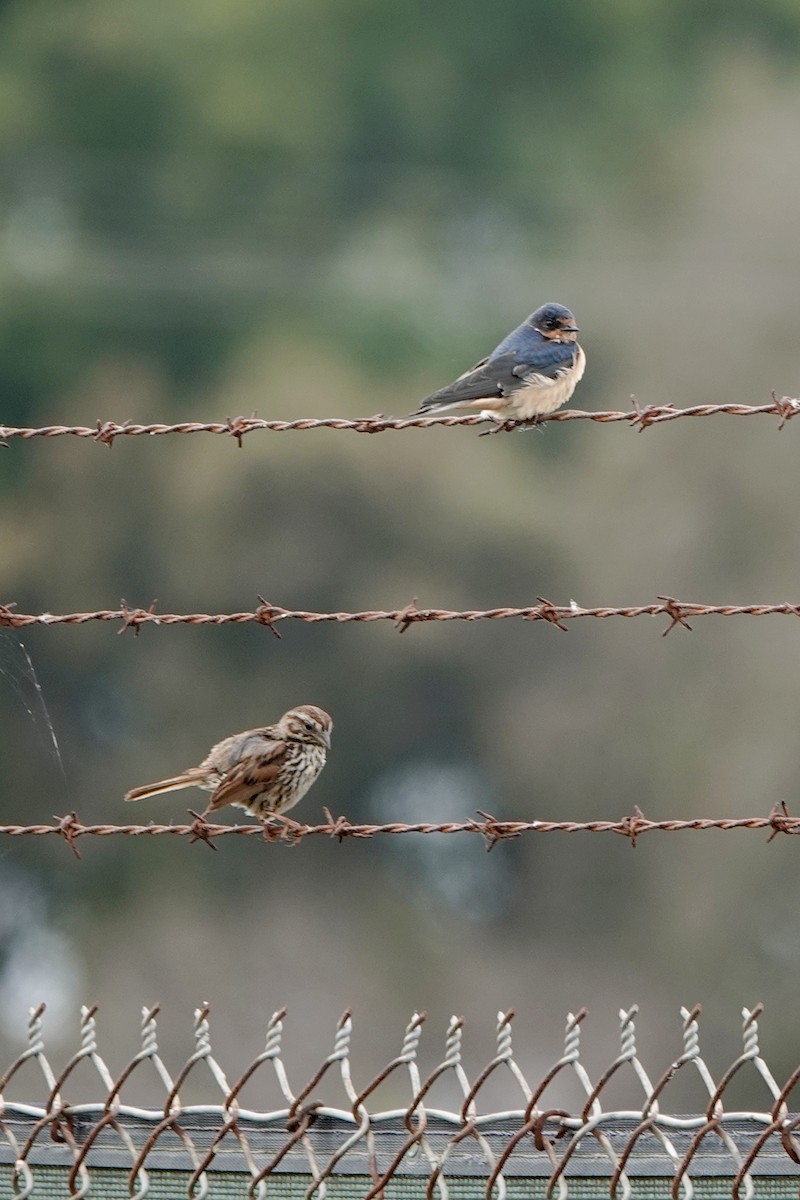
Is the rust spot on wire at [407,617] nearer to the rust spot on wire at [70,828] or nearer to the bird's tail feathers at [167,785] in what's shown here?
the rust spot on wire at [70,828]

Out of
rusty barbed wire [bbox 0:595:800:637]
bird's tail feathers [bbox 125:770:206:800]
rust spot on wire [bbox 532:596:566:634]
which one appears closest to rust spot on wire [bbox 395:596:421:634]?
rusty barbed wire [bbox 0:595:800:637]

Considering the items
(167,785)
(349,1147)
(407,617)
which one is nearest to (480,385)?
(167,785)

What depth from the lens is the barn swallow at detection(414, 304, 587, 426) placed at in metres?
4.64

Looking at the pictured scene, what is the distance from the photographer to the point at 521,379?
4.68 meters

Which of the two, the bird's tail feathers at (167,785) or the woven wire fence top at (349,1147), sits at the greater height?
the bird's tail feathers at (167,785)

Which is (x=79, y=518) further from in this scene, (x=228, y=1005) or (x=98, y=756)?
(x=228, y=1005)

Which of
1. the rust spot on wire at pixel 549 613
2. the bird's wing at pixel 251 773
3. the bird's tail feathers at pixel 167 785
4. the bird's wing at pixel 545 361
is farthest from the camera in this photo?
the bird's wing at pixel 545 361

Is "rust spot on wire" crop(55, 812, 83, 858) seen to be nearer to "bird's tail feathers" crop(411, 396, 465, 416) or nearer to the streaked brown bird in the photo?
the streaked brown bird

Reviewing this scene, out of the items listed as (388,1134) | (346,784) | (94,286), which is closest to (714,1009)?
(346,784)

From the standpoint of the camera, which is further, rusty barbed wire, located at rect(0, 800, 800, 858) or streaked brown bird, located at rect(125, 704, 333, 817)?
streaked brown bird, located at rect(125, 704, 333, 817)

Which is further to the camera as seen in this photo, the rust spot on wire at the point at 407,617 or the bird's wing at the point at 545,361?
the bird's wing at the point at 545,361

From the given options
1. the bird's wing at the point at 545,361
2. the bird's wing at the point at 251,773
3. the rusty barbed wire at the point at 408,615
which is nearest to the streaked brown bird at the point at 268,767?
the bird's wing at the point at 251,773

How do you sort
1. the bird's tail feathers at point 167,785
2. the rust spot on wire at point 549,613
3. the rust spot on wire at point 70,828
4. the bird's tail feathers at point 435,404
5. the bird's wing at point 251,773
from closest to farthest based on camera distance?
the rust spot on wire at point 70,828 → the rust spot on wire at point 549,613 → the bird's tail feathers at point 167,785 → the bird's wing at point 251,773 → the bird's tail feathers at point 435,404

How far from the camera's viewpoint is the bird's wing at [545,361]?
4.71 meters
